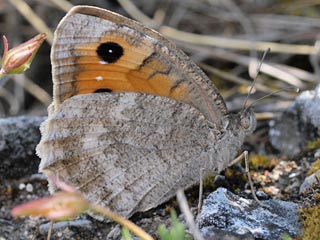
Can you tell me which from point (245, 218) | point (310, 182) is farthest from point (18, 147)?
point (310, 182)

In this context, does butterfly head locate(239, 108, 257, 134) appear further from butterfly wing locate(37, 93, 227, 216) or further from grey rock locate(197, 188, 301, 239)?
grey rock locate(197, 188, 301, 239)

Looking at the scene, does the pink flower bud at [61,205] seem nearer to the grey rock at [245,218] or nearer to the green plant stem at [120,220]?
the green plant stem at [120,220]

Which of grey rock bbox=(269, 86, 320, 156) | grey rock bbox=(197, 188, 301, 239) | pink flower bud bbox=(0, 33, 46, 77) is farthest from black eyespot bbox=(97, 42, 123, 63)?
grey rock bbox=(269, 86, 320, 156)

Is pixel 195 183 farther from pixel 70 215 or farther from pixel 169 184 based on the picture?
pixel 70 215

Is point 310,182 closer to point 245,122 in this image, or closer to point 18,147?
point 245,122

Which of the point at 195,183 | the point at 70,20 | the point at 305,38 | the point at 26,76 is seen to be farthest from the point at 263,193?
the point at 26,76

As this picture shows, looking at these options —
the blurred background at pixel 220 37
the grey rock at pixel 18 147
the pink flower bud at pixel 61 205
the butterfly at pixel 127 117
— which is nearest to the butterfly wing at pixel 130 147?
the butterfly at pixel 127 117
